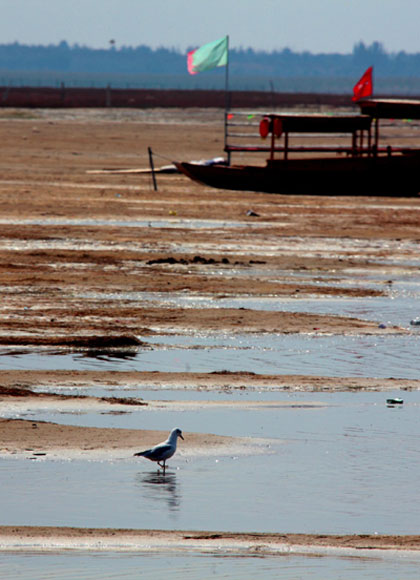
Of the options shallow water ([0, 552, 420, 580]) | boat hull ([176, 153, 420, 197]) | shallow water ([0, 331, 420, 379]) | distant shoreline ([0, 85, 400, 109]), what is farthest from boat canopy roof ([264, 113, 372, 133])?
distant shoreline ([0, 85, 400, 109])

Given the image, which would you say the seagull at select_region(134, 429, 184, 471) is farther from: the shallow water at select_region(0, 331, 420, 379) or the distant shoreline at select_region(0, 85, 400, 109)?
the distant shoreline at select_region(0, 85, 400, 109)

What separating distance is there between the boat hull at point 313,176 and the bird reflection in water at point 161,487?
24.7m

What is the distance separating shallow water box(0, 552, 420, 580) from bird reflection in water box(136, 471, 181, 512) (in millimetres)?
1011

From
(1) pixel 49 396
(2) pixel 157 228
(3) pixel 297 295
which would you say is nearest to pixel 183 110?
(2) pixel 157 228

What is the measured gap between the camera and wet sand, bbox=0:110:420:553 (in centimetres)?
904

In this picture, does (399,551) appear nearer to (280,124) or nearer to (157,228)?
(157,228)

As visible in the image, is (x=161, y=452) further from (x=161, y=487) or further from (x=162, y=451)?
(x=161, y=487)

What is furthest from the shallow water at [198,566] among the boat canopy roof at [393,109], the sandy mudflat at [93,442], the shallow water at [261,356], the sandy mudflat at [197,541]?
the boat canopy roof at [393,109]

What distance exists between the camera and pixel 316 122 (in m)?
32.0

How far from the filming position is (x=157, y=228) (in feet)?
79.5

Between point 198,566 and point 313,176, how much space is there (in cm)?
2676

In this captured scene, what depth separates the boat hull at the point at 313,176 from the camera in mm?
32781

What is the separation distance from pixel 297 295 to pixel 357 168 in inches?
669

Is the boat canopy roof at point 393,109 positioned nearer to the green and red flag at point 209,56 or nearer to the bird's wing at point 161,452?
the green and red flag at point 209,56
